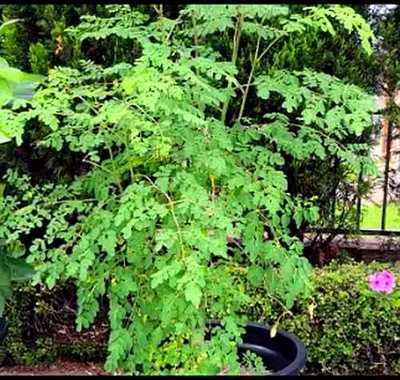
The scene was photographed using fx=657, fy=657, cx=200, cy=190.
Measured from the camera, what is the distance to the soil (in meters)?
3.03

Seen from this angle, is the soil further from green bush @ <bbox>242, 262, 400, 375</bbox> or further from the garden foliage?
the garden foliage

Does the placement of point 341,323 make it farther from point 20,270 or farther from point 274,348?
point 20,270

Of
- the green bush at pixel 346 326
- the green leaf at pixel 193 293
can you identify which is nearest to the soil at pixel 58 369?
the green bush at pixel 346 326

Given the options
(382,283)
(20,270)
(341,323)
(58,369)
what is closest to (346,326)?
(341,323)

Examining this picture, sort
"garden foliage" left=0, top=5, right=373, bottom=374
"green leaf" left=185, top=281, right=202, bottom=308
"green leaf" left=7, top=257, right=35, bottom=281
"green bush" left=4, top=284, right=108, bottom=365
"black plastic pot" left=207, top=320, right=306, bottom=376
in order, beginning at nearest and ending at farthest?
"green leaf" left=185, top=281, right=202, bottom=308, "garden foliage" left=0, top=5, right=373, bottom=374, "green leaf" left=7, top=257, right=35, bottom=281, "black plastic pot" left=207, top=320, right=306, bottom=376, "green bush" left=4, top=284, right=108, bottom=365

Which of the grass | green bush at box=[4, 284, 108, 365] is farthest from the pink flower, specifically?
green bush at box=[4, 284, 108, 365]

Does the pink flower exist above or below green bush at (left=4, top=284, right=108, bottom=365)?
above

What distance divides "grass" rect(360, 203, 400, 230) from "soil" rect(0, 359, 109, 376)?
1.74m

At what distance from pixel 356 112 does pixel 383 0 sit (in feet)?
4.21

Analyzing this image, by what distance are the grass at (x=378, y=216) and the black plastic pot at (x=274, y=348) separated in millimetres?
1501

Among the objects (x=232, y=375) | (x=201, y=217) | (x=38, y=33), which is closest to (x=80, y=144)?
(x=201, y=217)

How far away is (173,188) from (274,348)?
3.04 feet

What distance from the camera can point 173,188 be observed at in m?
1.82

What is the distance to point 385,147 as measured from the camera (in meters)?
3.72
